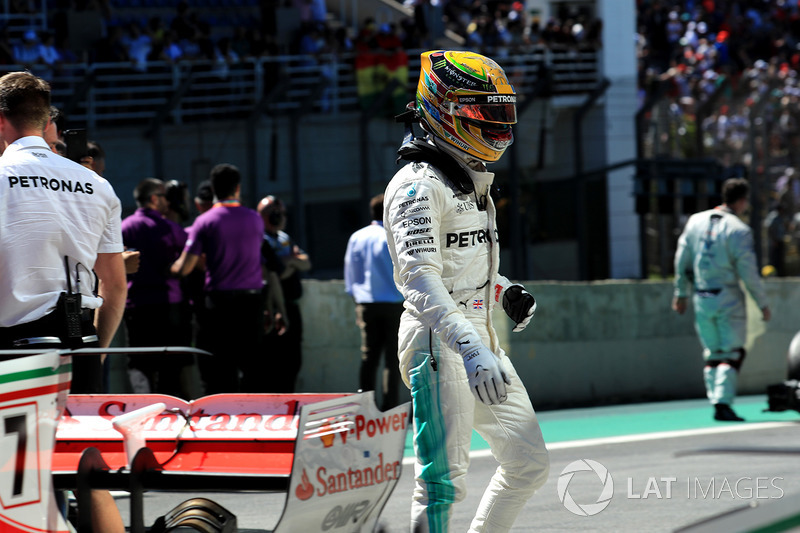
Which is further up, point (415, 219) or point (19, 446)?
point (415, 219)

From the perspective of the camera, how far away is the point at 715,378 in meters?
9.25

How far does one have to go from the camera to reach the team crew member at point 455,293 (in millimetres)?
3814

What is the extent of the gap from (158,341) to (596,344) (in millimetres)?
4243

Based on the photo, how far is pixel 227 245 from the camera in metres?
7.91

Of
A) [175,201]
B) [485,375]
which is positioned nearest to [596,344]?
[175,201]

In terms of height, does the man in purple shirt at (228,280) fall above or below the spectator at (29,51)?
below

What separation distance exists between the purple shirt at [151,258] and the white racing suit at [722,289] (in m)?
4.26

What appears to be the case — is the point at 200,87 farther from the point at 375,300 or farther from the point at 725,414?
the point at 725,414

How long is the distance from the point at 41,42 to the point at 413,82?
17.9 ft

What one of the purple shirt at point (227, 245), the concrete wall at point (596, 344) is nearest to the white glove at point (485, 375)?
the purple shirt at point (227, 245)

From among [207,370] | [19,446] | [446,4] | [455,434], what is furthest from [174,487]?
[446,4]

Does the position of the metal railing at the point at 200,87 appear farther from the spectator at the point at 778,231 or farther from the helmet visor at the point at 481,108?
the helmet visor at the point at 481,108

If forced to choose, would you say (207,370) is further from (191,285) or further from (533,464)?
(533,464)

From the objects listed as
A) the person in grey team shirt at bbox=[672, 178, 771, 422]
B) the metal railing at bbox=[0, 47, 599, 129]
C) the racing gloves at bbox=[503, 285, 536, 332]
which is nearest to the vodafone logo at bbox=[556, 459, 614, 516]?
the racing gloves at bbox=[503, 285, 536, 332]
